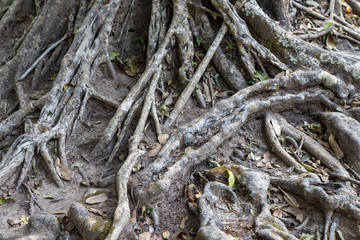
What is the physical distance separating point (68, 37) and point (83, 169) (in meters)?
2.26

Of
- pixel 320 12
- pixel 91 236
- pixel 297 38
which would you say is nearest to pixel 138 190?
pixel 91 236

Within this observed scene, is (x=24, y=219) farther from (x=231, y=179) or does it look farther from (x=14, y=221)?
(x=231, y=179)

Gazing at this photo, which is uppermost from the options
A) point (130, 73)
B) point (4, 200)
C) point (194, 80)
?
point (194, 80)

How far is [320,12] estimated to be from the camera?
7379mm

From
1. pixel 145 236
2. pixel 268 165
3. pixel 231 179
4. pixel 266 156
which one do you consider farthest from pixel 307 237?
pixel 145 236

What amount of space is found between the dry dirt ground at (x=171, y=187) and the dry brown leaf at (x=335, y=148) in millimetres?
244

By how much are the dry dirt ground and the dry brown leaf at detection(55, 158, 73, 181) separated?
0.05 m

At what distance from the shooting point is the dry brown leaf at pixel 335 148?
5113 mm

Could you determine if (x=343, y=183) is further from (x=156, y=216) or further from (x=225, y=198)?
(x=156, y=216)

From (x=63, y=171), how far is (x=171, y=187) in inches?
52.2

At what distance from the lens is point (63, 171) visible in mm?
4707

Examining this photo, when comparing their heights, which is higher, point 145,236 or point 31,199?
point 145,236

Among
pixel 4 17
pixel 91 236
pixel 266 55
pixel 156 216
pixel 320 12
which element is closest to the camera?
pixel 91 236

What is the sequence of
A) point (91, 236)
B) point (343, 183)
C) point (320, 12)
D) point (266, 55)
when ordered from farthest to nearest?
point (320, 12)
point (266, 55)
point (343, 183)
point (91, 236)
